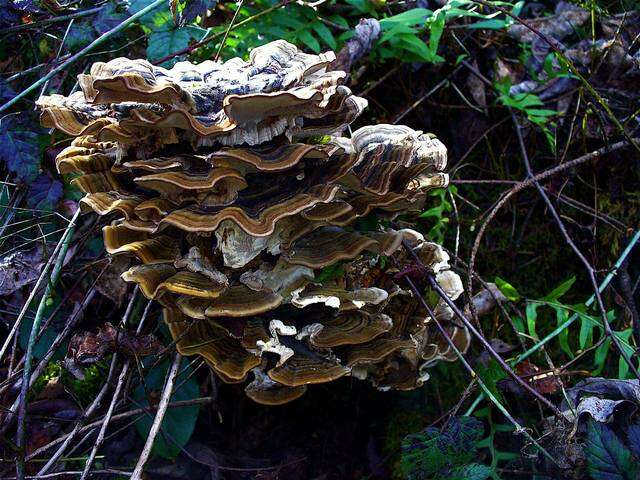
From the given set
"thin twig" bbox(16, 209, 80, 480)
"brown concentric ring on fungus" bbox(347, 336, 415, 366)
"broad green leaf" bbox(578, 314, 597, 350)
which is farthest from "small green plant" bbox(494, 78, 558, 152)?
"thin twig" bbox(16, 209, 80, 480)

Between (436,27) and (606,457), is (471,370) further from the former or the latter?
(436,27)

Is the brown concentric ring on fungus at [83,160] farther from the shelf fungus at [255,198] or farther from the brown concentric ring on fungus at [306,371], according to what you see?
the brown concentric ring on fungus at [306,371]

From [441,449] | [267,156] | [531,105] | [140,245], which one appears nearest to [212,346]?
[140,245]

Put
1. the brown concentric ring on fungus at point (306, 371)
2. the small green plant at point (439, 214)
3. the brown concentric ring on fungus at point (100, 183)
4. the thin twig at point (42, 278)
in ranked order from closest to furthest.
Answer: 1. the brown concentric ring on fungus at point (100, 183)
2. the brown concentric ring on fungus at point (306, 371)
3. the thin twig at point (42, 278)
4. the small green plant at point (439, 214)

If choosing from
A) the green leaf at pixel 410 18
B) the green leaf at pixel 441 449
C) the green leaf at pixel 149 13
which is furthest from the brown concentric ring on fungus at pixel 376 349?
the green leaf at pixel 149 13

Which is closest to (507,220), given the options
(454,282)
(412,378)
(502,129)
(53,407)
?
(502,129)
